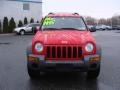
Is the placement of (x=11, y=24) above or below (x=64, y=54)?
below

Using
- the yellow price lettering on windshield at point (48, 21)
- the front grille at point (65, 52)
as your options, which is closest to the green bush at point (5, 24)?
the yellow price lettering on windshield at point (48, 21)

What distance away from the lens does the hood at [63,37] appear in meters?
8.22

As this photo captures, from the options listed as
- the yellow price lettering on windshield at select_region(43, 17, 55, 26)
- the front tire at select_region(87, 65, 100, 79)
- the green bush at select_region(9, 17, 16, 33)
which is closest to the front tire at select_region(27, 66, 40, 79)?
the front tire at select_region(87, 65, 100, 79)

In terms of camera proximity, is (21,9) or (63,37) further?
(21,9)

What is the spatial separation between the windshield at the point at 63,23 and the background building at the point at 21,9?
109 feet

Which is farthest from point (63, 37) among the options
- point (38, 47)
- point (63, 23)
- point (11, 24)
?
point (11, 24)

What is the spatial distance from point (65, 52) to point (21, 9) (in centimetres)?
3784

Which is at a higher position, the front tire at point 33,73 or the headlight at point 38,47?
the headlight at point 38,47

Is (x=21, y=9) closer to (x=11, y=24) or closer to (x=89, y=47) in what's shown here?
(x=11, y=24)

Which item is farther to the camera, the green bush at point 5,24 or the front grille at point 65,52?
the green bush at point 5,24

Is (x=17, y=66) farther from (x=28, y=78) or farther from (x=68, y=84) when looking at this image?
(x=68, y=84)

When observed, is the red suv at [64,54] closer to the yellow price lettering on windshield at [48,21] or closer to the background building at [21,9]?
the yellow price lettering on windshield at [48,21]

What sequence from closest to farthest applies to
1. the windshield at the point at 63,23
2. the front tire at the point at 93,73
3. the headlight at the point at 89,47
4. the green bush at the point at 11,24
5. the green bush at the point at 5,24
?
the headlight at the point at 89,47
the front tire at the point at 93,73
the windshield at the point at 63,23
the green bush at the point at 5,24
the green bush at the point at 11,24

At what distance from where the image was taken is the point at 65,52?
26.8ft
